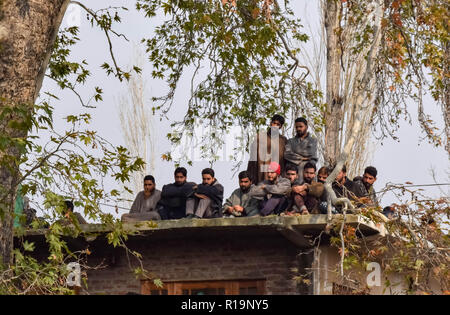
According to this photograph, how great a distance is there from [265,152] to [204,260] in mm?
1984

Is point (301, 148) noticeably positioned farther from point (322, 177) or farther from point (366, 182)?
point (366, 182)

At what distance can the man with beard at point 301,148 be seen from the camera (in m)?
14.2

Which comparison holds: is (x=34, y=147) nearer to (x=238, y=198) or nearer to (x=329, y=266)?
(x=238, y=198)

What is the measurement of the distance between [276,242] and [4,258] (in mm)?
5103

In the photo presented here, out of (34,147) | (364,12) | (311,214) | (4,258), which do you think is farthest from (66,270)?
(364,12)

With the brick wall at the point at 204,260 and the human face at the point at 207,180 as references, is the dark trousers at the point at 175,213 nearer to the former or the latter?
the brick wall at the point at 204,260

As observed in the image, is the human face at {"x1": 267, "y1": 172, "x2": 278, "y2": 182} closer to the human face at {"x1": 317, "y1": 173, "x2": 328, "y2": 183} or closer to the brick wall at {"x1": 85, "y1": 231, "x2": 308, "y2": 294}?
the human face at {"x1": 317, "y1": 173, "x2": 328, "y2": 183}

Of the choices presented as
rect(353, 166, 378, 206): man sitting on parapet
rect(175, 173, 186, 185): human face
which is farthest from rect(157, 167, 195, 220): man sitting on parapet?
rect(353, 166, 378, 206): man sitting on parapet

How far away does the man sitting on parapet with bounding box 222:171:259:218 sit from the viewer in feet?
45.4

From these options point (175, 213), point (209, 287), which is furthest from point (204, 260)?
point (175, 213)

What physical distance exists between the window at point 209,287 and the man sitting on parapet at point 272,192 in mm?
1352

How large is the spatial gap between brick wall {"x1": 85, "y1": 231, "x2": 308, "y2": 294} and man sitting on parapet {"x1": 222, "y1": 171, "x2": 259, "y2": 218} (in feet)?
1.71

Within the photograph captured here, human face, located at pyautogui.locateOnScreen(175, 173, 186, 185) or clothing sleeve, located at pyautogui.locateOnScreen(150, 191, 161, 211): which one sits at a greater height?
human face, located at pyautogui.locateOnScreen(175, 173, 186, 185)

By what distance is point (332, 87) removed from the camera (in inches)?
818
